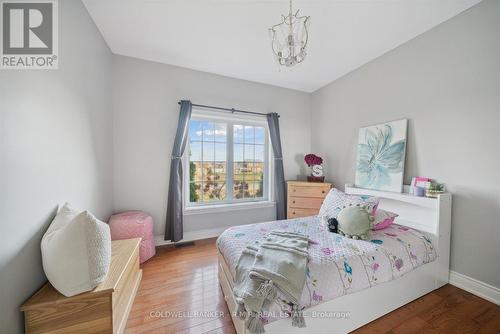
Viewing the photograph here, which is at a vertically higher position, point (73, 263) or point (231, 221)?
point (73, 263)

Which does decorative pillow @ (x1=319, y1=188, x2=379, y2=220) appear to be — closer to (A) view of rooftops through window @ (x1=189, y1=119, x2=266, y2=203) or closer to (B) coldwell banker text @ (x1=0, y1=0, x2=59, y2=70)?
(A) view of rooftops through window @ (x1=189, y1=119, x2=266, y2=203)

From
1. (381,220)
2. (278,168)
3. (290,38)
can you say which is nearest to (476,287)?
(381,220)

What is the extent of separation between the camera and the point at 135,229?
2.08 metres

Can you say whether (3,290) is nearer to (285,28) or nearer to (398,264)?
(398,264)

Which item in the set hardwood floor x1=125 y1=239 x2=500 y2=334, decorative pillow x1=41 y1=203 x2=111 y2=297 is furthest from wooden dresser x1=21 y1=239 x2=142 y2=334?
hardwood floor x1=125 y1=239 x2=500 y2=334

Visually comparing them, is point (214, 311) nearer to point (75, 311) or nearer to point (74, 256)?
point (75, 311)

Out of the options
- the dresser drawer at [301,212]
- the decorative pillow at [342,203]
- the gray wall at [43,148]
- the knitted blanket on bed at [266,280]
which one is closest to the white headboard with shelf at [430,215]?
the decorative pillow at [342,203]

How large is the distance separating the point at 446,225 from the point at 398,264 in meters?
0.84

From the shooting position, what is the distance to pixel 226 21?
5.93 ft

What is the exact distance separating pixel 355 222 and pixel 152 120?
277 cm

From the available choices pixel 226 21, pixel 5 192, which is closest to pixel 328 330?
pixel 5 192

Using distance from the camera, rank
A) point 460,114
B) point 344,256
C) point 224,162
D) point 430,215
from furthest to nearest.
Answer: point 224,162 → point 430,215 → point 460,114 → point 344,256

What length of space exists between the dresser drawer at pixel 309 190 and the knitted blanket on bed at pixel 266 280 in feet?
5.63

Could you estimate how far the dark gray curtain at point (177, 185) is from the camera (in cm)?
252
